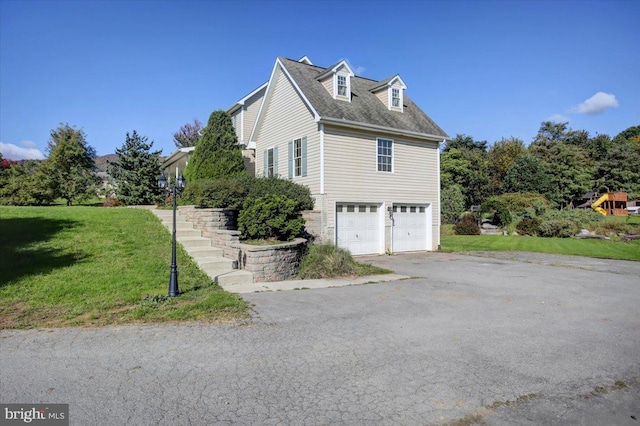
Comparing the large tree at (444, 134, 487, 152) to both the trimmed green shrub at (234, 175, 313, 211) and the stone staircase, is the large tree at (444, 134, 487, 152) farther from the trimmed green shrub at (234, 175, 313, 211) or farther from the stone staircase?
the stone staircase

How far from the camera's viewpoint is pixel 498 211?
88.8 feet

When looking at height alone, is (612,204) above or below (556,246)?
above

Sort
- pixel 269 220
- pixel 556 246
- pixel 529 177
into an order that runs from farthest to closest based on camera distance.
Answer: pixel 529 177, pixel 556 246, pixel 269 220

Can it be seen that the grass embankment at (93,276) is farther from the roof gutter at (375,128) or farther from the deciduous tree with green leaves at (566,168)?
the deciduous tree with green leaves at (566,168)

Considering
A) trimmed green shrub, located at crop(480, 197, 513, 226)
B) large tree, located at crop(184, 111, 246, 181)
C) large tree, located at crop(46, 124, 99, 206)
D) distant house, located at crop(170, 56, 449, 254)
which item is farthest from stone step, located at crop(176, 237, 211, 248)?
trimmed green shrub, located at crop(480, 197, 513, 226)

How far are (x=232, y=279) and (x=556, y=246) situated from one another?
1782 cm

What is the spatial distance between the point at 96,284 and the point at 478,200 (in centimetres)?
4225

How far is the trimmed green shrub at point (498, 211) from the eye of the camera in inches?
1043

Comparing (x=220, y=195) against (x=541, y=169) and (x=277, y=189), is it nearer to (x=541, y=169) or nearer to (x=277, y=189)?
(x=277, y=189)

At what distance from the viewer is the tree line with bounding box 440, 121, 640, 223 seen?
37.4 m

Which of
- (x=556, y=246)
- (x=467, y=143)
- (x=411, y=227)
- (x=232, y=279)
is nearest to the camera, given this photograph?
(x=232, y=279)

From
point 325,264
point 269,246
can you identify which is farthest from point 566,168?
point 269,246

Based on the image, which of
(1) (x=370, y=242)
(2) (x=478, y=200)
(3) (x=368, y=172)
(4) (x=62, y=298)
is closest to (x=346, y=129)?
(3) (x=368, y=172)

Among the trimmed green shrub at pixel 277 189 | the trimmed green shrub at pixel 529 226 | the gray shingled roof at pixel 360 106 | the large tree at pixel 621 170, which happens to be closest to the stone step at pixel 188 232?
the trimmed green shrub at pixel 277 189
